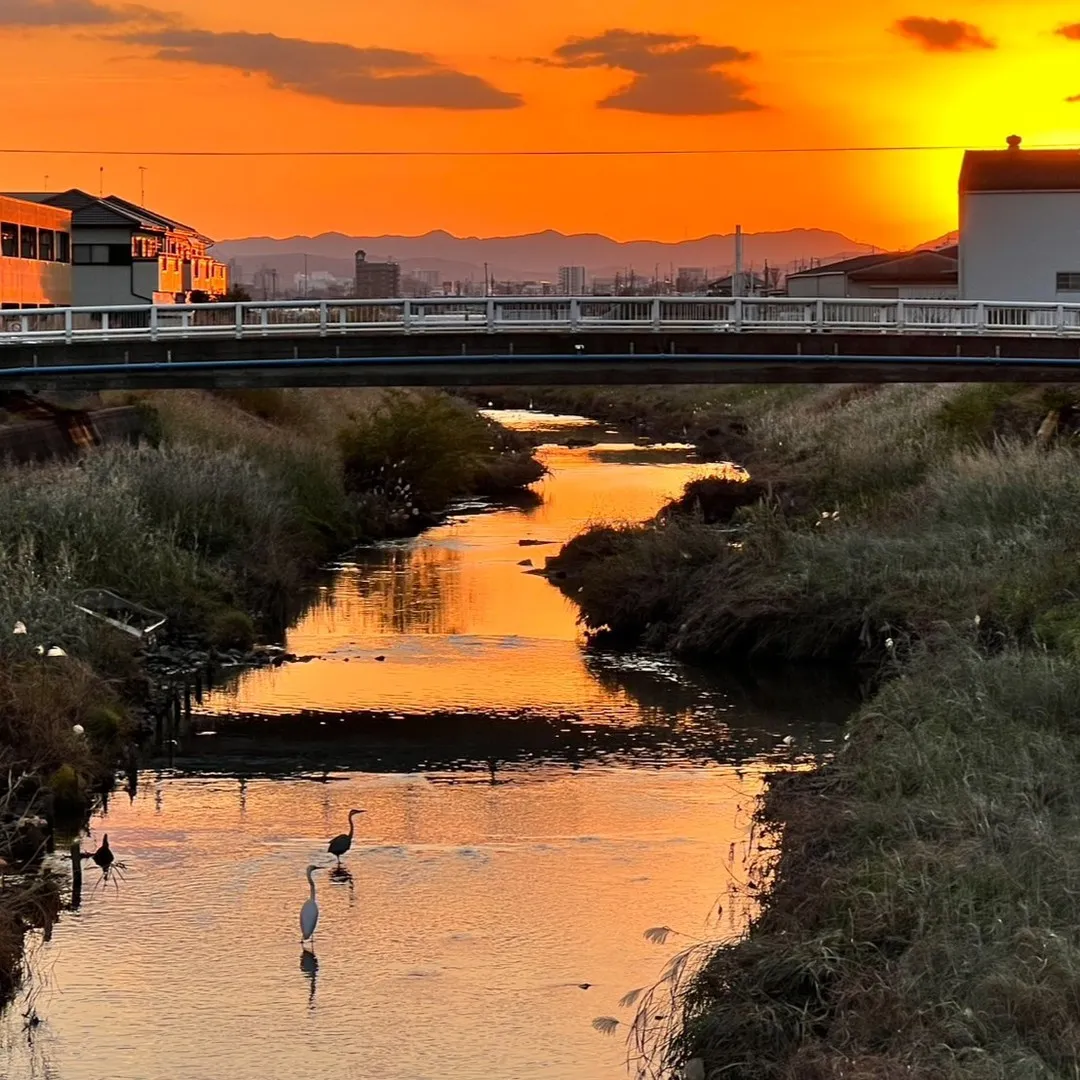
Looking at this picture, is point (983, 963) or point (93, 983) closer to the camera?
point (983, 963)

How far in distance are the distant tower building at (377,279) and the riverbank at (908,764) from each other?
12148 centimetres

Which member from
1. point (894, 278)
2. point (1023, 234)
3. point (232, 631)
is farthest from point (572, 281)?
point (232, 631)

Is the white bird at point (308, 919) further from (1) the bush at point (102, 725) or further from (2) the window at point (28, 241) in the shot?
(2) the window at point (28, 241)

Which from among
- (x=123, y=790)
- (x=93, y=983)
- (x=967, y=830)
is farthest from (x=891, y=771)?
(x=123, y=790)

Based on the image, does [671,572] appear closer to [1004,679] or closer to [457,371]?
[457,371]

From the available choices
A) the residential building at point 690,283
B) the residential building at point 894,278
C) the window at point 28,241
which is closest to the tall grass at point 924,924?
the window at point 28,241

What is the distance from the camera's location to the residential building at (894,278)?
8144cm

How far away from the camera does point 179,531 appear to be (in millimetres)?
31781

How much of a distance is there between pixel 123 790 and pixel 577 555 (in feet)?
52.4

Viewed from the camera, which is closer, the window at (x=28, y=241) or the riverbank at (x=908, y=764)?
the riverbank at (x=908, y=764)

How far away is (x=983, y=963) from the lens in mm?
11258

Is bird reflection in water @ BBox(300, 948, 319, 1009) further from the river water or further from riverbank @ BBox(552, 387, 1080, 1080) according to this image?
riverbank @ BBox(552, 387, 1080, 1080)

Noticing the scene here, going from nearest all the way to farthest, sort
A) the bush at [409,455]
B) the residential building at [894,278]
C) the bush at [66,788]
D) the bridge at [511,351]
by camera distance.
Answer: the bush at [66,788], the bridge at [511,351], the bush at [409,455], the residential building at [894,278]

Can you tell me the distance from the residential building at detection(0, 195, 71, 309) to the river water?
43.9m
